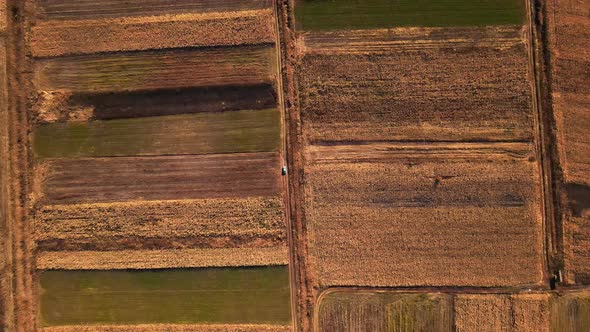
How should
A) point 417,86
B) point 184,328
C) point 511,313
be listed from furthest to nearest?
point 417,86 → point 184,328 → point 511,313

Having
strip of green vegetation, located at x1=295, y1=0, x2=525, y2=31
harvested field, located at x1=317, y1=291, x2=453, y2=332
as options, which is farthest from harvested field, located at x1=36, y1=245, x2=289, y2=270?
strip of green vegetation, located at x1=295, y1=0, x2=525, y2=31

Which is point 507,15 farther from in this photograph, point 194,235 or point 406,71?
point 194,235

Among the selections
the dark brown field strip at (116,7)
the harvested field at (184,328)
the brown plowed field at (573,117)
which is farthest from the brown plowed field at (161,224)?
the brown plowed field at (573,117)

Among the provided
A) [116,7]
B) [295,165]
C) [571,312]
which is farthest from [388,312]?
[116,7]

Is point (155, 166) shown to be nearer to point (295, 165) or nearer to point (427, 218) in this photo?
point (295, 165)

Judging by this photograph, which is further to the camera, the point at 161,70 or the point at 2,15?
the point at 161,70

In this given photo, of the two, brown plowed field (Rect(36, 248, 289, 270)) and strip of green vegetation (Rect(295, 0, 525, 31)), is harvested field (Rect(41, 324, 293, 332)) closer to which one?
brown plowed field (Rect(36, 248, 289, 270))
